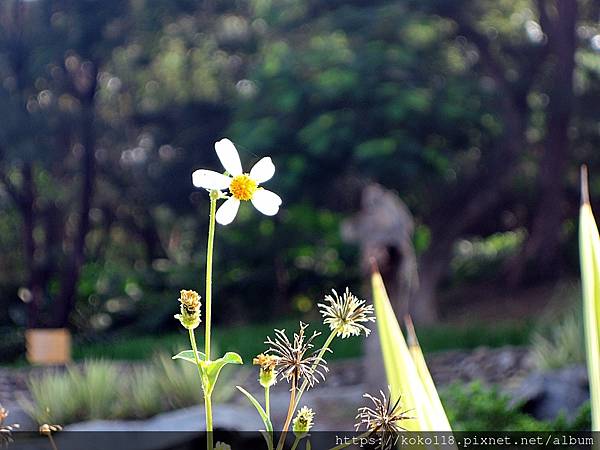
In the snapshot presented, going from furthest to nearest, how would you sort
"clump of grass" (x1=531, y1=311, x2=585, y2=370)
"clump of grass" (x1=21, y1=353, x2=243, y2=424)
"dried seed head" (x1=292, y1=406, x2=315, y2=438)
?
"clump of grass" (x1=531, y1=311, x2=585, y2=370), "clump of grass" (x1=21, y1=353, x2=243, y2=424), "dried seed head" (x1=292, y1=406, x2=315, y2=438)

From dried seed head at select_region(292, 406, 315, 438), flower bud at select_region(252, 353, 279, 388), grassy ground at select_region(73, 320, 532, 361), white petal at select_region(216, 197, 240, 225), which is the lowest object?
dried seed head at select_region(292, 406, 315, 438)

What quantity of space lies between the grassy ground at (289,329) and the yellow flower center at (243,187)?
27.0ft

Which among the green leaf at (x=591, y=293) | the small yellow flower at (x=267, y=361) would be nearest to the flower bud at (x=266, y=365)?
the small yellow flower at (x=267, y=361)

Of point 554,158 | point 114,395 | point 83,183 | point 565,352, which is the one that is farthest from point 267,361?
point 83,183

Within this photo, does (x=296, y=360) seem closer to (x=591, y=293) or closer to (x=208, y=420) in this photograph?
(x=208, y=420)

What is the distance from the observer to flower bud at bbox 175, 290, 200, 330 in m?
0.78

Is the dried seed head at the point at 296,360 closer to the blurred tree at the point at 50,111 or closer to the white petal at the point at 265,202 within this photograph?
the white petal at the point at 265,202

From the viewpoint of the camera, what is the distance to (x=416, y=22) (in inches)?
434

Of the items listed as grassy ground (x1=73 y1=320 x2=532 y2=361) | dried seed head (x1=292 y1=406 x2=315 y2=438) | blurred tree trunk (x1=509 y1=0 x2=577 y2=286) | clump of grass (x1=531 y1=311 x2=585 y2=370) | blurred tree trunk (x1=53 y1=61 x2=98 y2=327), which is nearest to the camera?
dried seed head (x1=292 y1=406 x2=315 y2=438)

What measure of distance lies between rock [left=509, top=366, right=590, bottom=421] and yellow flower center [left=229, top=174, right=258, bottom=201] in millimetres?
4497

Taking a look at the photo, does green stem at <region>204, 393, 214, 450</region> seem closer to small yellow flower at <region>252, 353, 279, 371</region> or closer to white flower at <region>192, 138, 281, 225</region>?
small yellow flower at <region>252, 353, 279, 371</region>

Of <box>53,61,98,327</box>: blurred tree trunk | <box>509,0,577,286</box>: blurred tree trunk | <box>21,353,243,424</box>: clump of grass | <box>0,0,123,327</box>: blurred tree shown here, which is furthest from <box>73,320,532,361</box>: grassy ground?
<box>21,353,243,424</box>: clump of grass

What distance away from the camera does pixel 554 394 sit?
5.51 m

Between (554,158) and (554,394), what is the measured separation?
7.69 metres
